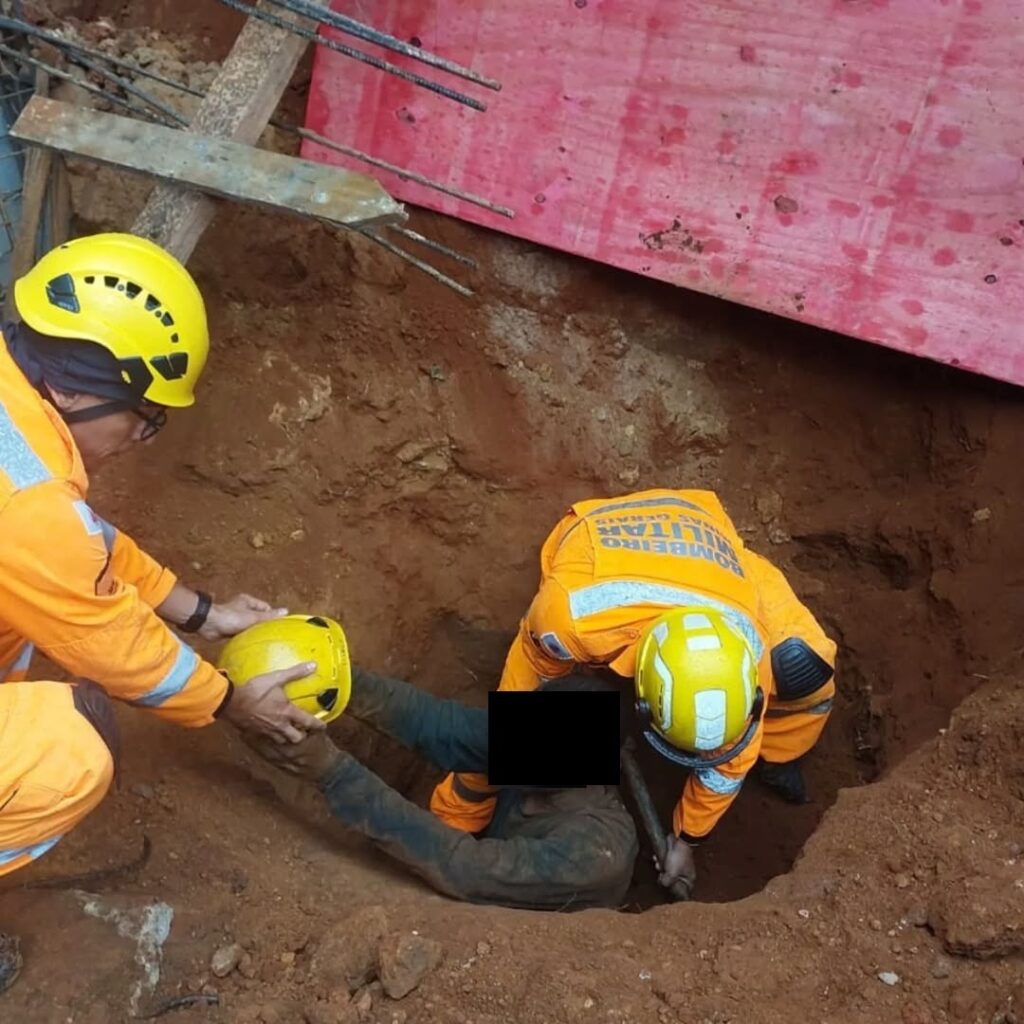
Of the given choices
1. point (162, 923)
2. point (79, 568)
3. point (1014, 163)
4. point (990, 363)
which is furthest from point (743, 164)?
point (162, 923)

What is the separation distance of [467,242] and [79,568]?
2383mm

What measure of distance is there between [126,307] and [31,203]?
68.6 inches

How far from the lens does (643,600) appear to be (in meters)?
3.36

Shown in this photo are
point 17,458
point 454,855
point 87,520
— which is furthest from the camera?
point 454,855

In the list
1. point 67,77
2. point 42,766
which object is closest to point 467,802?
point 42,766

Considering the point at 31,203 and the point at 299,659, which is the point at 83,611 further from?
the point at 31,203

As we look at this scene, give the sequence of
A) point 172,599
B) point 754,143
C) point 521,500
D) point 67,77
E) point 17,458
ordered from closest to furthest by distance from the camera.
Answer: point 17,458 → point 172,599 → point 67,77 → point 754,143 → point 521,500

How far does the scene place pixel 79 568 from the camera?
2332 mm

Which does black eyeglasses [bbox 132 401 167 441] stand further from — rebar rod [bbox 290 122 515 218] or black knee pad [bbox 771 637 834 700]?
black knee pad [bbox 771 637 834 700]

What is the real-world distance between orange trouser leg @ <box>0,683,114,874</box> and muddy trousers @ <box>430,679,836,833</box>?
1.54 meters

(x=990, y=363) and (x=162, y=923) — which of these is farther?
(x=990, y=363)

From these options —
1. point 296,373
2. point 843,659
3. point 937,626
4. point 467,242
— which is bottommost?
point 843,659

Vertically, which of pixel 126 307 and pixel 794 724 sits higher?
pixel 126 307

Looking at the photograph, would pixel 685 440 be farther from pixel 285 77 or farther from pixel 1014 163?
pixel 285 77
